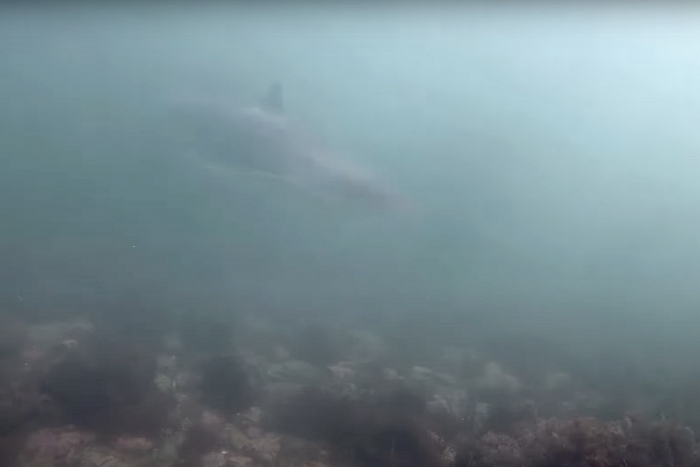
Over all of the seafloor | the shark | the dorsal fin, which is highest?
the dorsal fin

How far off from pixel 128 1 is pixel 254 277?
15.0 feet

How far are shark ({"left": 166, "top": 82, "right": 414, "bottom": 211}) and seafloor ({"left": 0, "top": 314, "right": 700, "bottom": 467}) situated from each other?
213 cm

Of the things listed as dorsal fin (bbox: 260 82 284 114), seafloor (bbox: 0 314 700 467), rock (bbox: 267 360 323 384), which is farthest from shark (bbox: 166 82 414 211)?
rock (bbox: 267 360 323 384)

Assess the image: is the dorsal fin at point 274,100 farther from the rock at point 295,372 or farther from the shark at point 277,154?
the rock at point 295,372

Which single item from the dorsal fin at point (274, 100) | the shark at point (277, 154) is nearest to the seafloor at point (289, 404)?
the shark at point (277, 154)

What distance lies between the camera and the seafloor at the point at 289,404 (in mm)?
4293

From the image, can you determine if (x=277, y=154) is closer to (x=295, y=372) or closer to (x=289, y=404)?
(x=295, y=372)

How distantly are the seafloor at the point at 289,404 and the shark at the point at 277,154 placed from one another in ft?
6.99

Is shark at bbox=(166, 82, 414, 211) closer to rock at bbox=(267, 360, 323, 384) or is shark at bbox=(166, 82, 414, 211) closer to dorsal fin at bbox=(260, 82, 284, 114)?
dorsal fin at bbox=(260, 82, 284, 114)

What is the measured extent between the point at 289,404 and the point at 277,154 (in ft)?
12.7

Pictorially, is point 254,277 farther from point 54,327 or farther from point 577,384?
point 577,384

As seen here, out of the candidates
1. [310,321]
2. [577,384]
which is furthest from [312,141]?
[577,384]

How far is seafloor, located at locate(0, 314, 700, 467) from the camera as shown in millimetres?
4293

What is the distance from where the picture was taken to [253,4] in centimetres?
812
